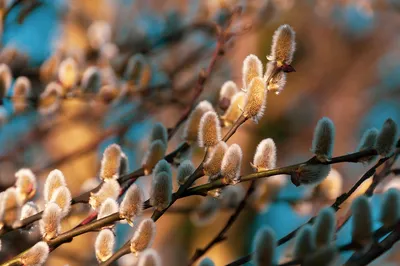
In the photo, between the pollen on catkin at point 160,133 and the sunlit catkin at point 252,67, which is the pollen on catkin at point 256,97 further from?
the pollen on catkin at point 160,133

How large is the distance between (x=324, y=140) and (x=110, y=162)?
269 mm

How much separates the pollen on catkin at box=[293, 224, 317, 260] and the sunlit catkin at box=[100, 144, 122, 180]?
29 cm

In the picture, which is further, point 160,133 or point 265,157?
point 160,133

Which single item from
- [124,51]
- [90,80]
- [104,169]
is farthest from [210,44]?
[104,169]

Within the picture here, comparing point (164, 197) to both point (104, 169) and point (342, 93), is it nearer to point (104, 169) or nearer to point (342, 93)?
point (104, 169)

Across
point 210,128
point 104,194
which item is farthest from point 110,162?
point 210,128

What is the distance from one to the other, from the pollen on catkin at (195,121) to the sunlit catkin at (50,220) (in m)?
0.21

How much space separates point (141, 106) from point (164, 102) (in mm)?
121

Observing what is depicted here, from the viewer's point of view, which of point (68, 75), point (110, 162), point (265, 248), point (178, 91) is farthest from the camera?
point (178, 91)

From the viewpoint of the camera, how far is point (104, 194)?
0.69 m

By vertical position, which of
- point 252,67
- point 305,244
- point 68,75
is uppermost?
point 68,75

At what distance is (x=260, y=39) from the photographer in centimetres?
270

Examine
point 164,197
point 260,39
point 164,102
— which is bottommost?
point 164,197

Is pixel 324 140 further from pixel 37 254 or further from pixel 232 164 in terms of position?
pixel 37 254
